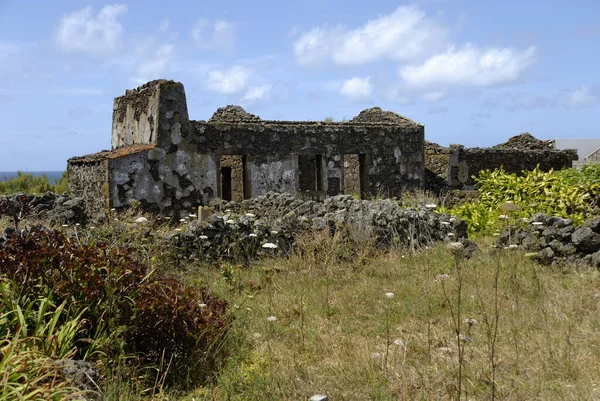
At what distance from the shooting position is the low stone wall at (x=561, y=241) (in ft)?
27.0

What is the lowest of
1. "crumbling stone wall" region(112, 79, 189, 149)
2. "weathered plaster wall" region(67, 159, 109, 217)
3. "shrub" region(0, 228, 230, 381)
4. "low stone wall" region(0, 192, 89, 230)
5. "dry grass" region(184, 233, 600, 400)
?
"dry grass" region(184, 233, 600, 400)

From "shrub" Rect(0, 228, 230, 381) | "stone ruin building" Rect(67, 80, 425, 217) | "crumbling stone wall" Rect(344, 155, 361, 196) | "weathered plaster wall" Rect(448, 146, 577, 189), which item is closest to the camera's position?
"shrub" Rect(0, 228, 230, 381)

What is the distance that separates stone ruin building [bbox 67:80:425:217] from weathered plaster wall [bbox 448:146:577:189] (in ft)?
5.79

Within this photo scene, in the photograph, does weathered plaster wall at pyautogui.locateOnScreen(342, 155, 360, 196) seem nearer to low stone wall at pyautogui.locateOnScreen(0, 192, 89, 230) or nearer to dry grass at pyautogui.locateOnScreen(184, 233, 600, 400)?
low stone wall at pyautogui.locateOnScreen(0, 192, 89, 230)

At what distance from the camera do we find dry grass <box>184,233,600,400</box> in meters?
4.59

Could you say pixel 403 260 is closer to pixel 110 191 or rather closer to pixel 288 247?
pixel 288 247

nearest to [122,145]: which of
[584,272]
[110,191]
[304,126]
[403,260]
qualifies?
[110,191]

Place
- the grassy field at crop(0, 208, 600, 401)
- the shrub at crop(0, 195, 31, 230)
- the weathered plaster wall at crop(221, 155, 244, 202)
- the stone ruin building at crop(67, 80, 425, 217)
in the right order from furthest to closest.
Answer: the weathered plaster wall at crop(221, 155, 244, 202) < the stone ruin building at crop(67, 80, 425, 217) < the shrub at crop(0, 195, 31, 230) < the grassy field at crop(0, 208, 600, 401)

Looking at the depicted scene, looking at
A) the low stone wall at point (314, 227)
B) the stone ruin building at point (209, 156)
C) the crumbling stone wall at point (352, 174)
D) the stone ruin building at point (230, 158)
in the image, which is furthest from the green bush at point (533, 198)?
the crumbling stone wall at point (352, 174)

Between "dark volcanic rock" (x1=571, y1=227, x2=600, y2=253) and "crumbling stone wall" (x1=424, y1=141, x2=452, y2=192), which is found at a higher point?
"crumbling stone wall" (x1=424, y1=141, x2=452, y2=192)

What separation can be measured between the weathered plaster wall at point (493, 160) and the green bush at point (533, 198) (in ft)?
18.0

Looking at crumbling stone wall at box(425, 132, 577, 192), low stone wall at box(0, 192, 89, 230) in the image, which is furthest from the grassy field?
crumbling stone wall at box(425, 132, 577, 192)

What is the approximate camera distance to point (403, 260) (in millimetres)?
8906

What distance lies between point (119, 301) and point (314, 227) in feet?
→ 16.7
